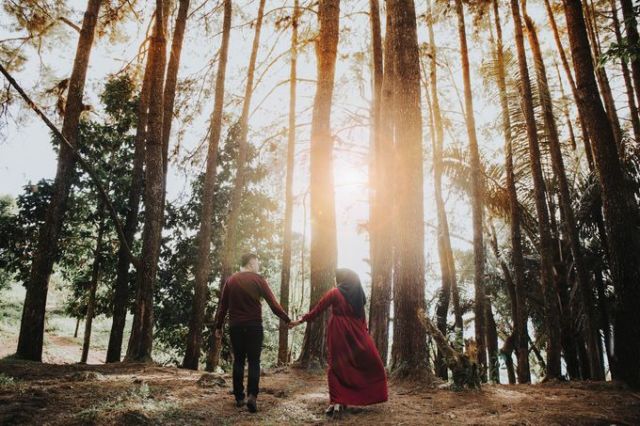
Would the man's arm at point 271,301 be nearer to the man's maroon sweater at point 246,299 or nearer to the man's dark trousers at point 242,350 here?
the man's maroon sweater at point 246,299

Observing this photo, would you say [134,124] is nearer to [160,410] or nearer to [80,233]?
[80,233]

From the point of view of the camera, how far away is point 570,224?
8453mm

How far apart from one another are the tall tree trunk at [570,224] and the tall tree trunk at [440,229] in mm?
3071

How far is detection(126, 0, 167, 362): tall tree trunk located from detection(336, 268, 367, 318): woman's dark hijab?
4784 mm

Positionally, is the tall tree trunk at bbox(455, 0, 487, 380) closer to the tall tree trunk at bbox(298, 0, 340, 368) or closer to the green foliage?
the tall tree trunk at bbox(298, 0, 340, 368)

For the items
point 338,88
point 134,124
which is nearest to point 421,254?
point 338,88

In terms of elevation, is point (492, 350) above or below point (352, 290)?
below

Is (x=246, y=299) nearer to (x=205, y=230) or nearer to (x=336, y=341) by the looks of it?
(x=336, y=341)

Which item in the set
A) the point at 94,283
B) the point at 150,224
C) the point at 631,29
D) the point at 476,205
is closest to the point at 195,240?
the point at 94,283

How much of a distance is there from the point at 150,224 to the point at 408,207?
5263 mm

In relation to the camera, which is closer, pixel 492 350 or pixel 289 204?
pixel 492 350

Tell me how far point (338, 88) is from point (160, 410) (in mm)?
12255

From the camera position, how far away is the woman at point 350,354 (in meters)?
4.46

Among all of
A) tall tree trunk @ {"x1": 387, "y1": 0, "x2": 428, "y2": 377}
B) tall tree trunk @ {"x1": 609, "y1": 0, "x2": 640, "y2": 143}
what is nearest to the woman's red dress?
tall tree trunk @ {"x1": 387, "y1": 0, "x2": 428, "y2": 377}
